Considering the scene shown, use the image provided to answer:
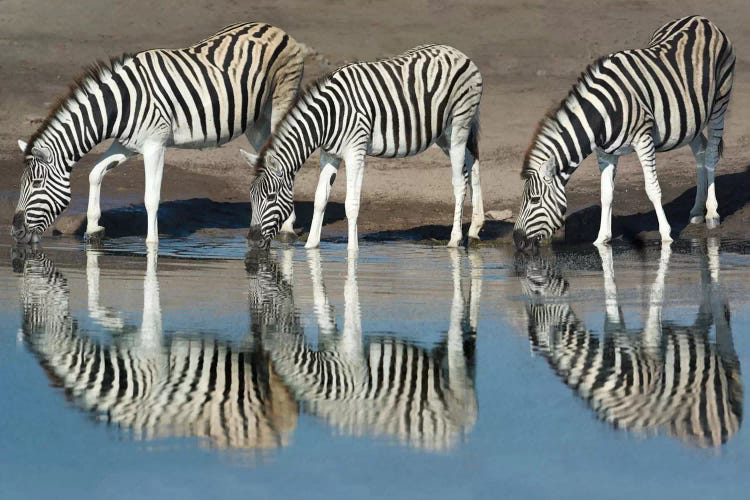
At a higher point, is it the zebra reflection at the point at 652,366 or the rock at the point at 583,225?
the rock at the point at 583,225

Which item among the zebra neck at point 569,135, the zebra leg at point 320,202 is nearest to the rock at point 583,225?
the zebra neck at point 569,135

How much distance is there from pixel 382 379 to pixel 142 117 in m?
7.79

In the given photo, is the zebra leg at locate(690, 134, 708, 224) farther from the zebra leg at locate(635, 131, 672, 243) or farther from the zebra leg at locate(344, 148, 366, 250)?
the zebra leg at locate(344, 148, 366, 250)

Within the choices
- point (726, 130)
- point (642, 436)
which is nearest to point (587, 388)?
point (642, 436)

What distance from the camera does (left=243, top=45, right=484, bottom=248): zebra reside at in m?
13.6

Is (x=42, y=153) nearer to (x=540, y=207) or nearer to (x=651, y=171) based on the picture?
(x=540, y=207)

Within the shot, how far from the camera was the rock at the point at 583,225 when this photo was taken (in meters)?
14.7

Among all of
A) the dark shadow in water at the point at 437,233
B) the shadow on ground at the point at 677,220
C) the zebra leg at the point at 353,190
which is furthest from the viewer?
the dark shadow in water at the point at 437,233

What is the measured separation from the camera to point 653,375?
704 cm

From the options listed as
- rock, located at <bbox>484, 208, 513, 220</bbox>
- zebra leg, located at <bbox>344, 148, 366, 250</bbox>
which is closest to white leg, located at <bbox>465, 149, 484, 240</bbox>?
rock, located at <bbox>484, 208, 513, 220</bbox>

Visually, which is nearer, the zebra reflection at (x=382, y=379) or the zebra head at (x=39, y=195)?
the zebra reflection at (x=382, y=379)

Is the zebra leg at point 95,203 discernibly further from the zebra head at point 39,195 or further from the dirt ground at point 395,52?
the dirt ground at point 395,52

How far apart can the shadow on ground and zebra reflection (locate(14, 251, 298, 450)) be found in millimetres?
6924

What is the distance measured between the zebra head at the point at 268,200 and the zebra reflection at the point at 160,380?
15.0ft
